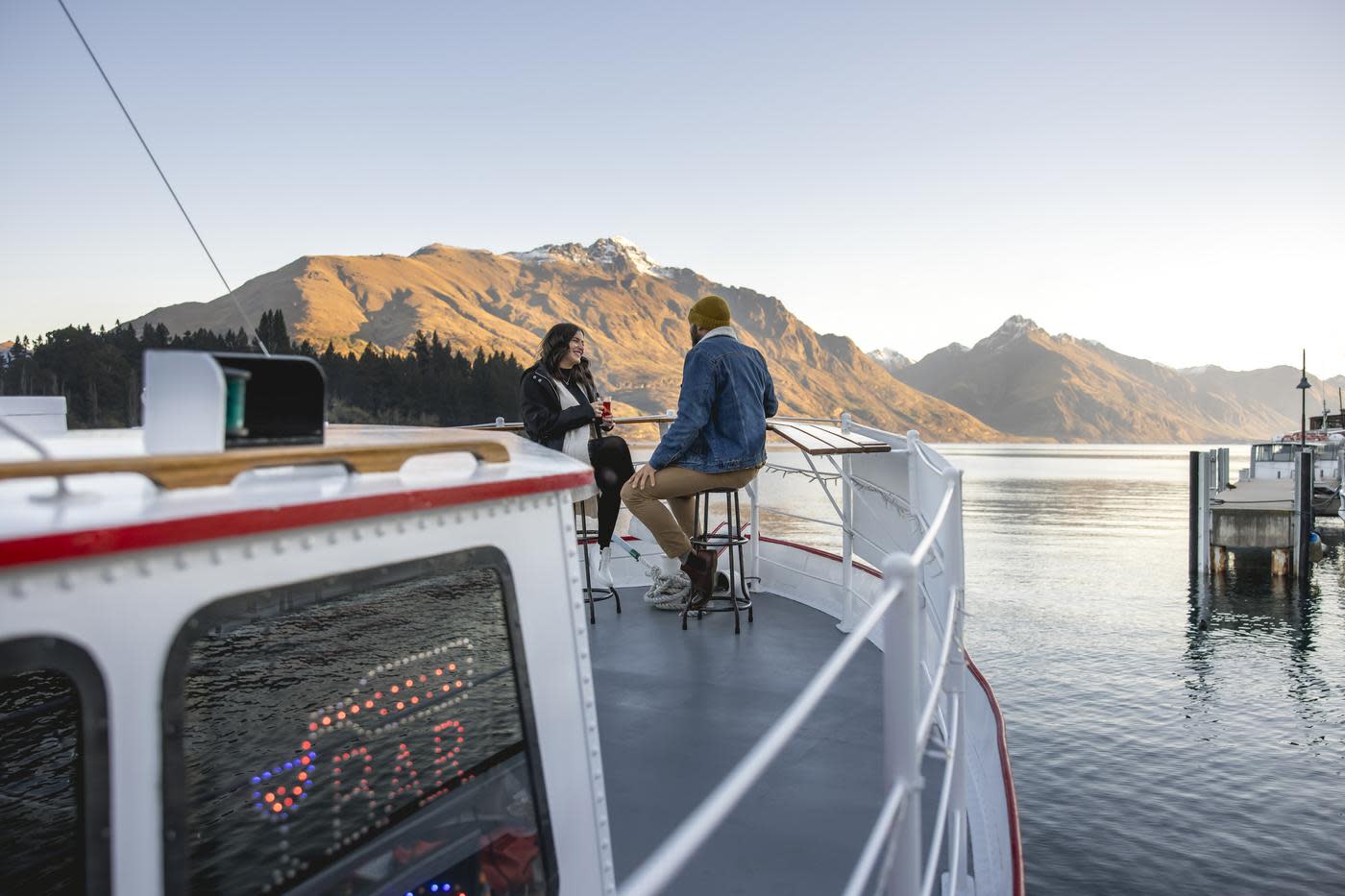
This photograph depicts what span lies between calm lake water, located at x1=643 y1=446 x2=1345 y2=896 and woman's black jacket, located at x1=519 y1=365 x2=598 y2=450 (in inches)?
325

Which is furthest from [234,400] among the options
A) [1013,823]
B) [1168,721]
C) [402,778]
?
[1168,721]

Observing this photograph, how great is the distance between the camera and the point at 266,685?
18.2 feet

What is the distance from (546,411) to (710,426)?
3.55ft

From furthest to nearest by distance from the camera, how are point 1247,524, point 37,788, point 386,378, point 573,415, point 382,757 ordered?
1. point 386,378
2. point 1247,524
3. point 573,415
4. point 37,788
5. point 382,757

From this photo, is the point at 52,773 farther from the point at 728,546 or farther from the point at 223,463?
the point at 728,546

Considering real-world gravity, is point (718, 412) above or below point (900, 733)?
above

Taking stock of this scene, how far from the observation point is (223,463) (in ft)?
4.82

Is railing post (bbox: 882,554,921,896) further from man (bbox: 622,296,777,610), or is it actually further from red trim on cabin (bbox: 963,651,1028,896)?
man (bbox: 622,296,777,610)

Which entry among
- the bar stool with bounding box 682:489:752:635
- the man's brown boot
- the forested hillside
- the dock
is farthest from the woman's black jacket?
the forested hillside

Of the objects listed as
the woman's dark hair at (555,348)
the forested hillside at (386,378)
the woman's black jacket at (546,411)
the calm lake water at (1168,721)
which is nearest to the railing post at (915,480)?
the woman's black jacket at (546,411)

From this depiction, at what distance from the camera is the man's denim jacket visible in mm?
5223

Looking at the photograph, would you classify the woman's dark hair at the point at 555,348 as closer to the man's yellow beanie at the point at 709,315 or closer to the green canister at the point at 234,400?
the man's yellow beanie at the point at 709,315

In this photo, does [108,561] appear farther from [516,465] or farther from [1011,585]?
[1011,585]

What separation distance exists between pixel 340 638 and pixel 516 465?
5233mm
